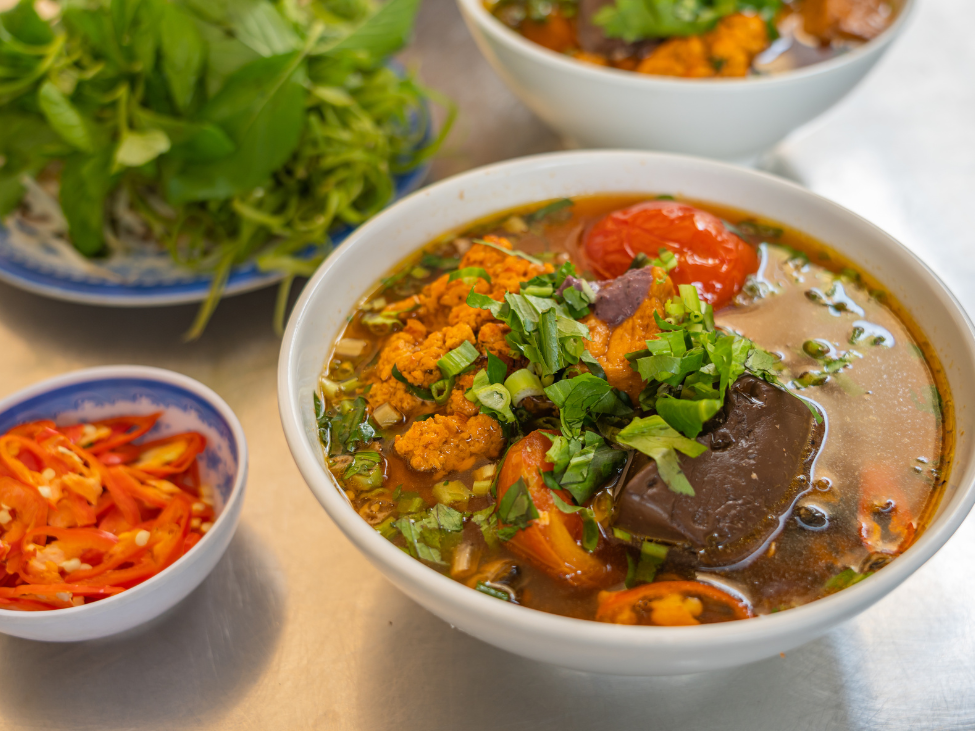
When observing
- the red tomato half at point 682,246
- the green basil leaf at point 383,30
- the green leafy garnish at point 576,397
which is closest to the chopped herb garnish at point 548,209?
the red tomato half at point 682,246

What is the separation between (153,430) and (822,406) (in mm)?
1490

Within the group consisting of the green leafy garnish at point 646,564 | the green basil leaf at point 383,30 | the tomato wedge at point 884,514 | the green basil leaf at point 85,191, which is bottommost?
the green basil leaf at point 85,191

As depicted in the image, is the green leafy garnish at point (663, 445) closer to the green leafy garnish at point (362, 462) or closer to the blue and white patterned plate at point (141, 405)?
the green leafy garnish at point (362, 462)

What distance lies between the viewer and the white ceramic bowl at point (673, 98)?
2.12 m

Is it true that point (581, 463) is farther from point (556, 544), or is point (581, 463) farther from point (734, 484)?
point (734, 484)

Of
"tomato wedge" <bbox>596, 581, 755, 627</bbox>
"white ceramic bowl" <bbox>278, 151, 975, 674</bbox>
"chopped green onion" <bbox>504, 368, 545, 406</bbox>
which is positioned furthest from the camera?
"chopped green onion" <bbox>504, 368, 545, 406</bbox>

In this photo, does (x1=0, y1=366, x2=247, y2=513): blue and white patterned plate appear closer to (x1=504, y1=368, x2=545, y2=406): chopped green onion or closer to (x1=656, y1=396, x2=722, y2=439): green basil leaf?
(x1=504, y1=368, x2=545, y2=406): chopped green onion

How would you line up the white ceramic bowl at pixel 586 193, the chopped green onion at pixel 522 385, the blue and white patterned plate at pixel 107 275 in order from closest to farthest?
the white ceramic bowl at pixel 586 193 → the chopped green onion at pixel 522 385 → the blue and white patterned plate at pixel 107 275

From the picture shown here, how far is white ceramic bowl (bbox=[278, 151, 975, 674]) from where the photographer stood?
1084 mm

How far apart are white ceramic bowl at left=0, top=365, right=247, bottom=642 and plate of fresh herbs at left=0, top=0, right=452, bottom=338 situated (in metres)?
0.42

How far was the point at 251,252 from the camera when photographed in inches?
92.4

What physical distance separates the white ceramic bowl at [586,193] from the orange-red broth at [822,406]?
40 millimetres

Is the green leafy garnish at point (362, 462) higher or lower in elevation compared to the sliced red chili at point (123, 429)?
higher

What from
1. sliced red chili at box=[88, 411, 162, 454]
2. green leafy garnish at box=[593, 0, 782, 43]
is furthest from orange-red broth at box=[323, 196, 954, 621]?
green leafy garnish at box=[593, 0, 782, 43]
